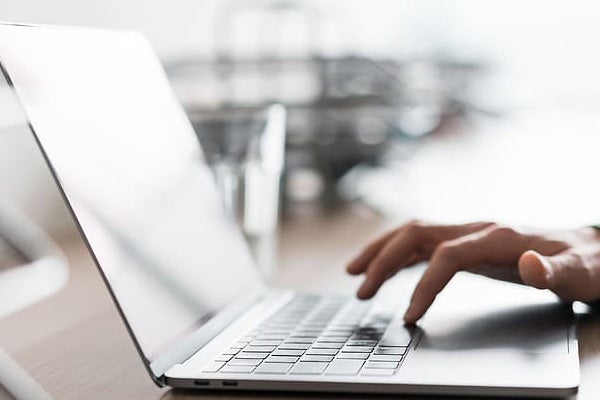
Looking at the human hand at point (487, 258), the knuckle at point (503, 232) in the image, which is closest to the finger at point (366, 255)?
the human hand at point (487, 258)

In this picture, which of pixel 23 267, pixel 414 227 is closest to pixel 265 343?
pixel 414 227

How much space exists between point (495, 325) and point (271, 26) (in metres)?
2.88

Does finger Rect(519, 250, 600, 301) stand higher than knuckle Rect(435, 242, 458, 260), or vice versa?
knuckle Rect(435, 242, 458, 260)

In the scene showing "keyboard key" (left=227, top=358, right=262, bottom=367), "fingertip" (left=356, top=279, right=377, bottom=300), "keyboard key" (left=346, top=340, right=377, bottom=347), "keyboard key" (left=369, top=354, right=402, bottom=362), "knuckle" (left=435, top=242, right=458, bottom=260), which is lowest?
"fingertip" (left=356, top=279, right=377, bottom=300)

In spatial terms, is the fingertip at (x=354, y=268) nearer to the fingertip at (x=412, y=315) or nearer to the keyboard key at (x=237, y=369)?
the fingertip at (x=412, y=315)

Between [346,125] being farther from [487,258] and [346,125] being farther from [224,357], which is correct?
[224,357]

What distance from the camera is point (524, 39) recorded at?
5.50 m

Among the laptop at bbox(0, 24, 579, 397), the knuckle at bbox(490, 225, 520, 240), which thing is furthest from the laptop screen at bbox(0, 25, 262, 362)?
the knuckle at bbox(490, 225, 520, 240)

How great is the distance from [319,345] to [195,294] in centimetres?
14

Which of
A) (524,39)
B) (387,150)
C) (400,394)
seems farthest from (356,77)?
(524,39)

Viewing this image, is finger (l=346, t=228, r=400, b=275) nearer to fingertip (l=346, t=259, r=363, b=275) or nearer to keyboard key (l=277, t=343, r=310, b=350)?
fingertip (l=346, t=259, r=363, b=275)

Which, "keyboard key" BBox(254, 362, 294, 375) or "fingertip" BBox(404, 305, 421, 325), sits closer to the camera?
"keyboard key" BBox(254, 362, 294, 375)

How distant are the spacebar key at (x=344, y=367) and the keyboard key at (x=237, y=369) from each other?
0.05 m

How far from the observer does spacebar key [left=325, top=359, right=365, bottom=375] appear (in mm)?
537
